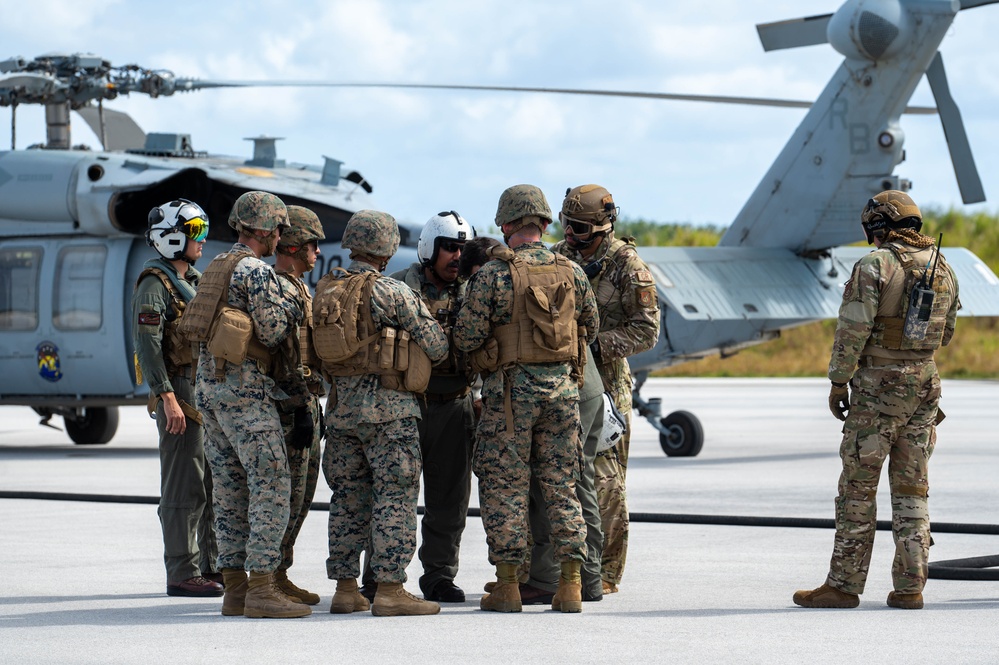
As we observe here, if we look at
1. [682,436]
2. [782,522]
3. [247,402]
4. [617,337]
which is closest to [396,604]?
[247,402]

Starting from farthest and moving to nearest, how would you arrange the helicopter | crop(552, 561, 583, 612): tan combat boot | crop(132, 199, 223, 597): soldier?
the helicopter < crop(132, 199, 223, 597): soldier < crop(552, 561, 583, 612): tan combat boot

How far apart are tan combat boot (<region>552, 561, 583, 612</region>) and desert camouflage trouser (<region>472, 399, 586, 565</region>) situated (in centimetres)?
4

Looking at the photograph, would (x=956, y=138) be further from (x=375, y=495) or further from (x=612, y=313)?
(x=375, y=495)

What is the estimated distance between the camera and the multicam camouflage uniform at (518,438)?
6.63 m

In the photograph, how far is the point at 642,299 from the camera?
734cm

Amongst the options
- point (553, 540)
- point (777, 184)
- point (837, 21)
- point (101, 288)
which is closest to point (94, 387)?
point (101, 288)

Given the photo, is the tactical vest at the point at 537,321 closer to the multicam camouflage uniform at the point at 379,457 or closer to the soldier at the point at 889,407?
the multicam camouflage uniform at the point at 379,457

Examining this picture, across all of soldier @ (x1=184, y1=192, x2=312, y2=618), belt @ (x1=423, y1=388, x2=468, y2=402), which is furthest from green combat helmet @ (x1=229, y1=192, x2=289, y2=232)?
belt @ (x1=423, y1=388, x2=468, y2=402)

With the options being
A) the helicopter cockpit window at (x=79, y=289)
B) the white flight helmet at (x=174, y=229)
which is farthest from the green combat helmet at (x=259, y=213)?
the helicopter cockpit window at (x=79, y=289)

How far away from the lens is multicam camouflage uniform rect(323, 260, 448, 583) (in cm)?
653

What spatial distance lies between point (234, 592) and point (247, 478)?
53cm

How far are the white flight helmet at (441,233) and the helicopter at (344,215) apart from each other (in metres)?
7.60

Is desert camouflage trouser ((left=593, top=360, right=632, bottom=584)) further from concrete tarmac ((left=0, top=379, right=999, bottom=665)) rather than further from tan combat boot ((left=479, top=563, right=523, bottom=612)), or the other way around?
tan combat boot ((left=479, top=563, right=523, bottom=612))

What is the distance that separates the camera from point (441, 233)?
→ 7023mm
